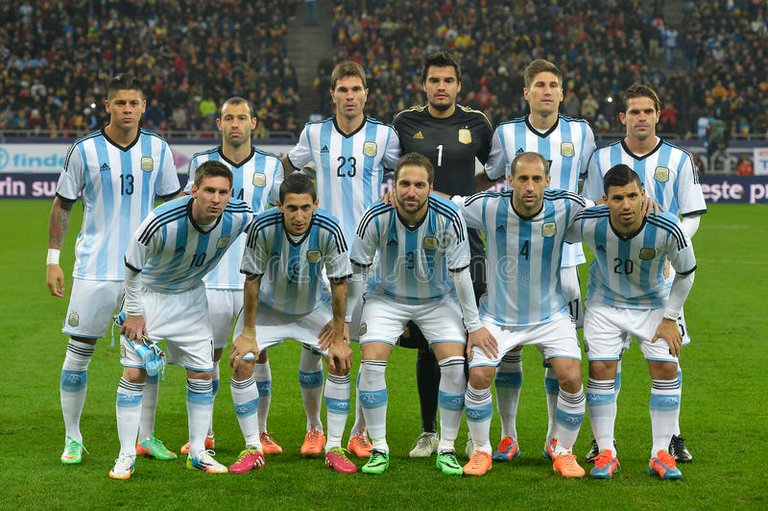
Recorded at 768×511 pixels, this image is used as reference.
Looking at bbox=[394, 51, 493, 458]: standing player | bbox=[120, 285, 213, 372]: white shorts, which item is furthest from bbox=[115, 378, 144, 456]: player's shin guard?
bbox=[394, 51, 493, 458]: standing player

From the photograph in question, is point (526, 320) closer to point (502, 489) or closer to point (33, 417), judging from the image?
point (502, 489)

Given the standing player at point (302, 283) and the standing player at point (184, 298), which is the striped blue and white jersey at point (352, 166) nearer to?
the standing player at point (302, 283)

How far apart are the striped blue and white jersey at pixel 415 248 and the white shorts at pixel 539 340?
0.43 metres

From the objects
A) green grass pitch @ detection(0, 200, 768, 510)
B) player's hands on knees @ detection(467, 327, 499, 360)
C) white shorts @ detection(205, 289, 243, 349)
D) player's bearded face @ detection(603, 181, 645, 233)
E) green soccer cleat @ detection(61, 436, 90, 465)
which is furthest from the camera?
white shorts @ detection(205, 289, 243, 349)

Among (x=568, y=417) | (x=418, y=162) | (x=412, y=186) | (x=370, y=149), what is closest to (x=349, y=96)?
(x=370, y=149)

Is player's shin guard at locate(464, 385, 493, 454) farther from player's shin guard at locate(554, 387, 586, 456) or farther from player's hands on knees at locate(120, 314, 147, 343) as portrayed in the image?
player's hands on knees at locate(120, 314, 147, 343)

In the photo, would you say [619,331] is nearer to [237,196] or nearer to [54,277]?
[237,196]

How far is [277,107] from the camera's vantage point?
28.5 metres

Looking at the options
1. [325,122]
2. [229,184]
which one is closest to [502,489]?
[229,184]

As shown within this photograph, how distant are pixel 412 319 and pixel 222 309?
1.28 meters

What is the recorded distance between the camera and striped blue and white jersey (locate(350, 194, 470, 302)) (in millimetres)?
6062

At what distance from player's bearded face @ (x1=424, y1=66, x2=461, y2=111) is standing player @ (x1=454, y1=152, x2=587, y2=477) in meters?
0.80

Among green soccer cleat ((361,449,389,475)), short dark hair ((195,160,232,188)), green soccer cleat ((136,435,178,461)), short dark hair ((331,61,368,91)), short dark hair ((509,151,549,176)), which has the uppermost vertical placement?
short dark hair ((331,61,368,91))

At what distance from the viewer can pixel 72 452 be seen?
Result: 6184 mm
